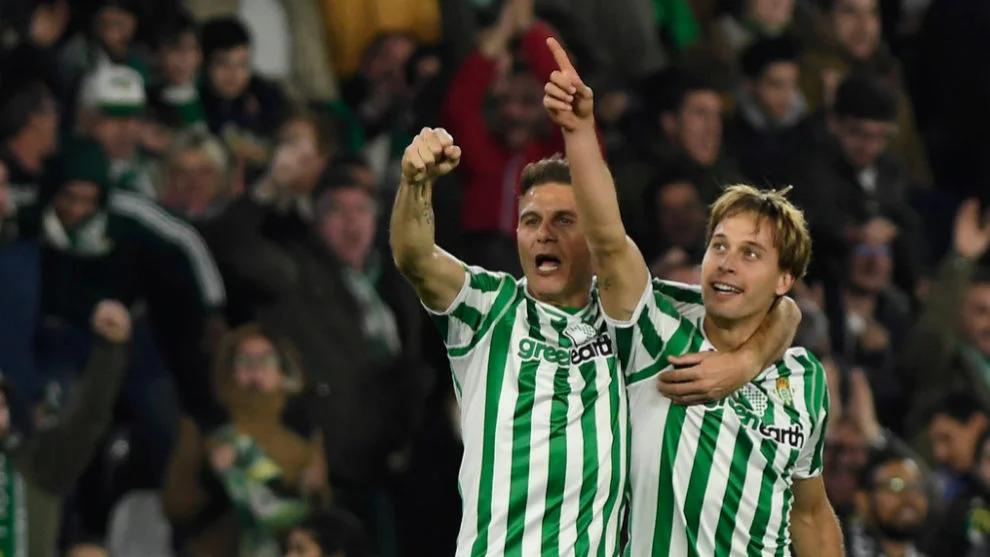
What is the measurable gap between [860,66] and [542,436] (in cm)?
487

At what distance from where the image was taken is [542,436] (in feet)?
12.8

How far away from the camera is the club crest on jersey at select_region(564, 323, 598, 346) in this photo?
396 centimetres

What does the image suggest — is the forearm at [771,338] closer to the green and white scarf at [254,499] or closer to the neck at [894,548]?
the green and white scarf at [254,499]

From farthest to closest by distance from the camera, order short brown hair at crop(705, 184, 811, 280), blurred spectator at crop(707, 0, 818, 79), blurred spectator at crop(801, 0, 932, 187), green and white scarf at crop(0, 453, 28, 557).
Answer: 1. blurred spectator at crop(801, 0, 932, 187)
2. blurred spectator at crop(707, 0, 818, 79)
3. green and white scarf at crop(0, 453, 28, 557)
4. short brown hair at crop(705, 184, 811, 280)

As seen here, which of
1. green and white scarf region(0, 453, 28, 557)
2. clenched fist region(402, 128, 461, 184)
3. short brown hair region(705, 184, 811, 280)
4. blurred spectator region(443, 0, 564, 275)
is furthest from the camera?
blurred spectator region(443, 0, 564, 275)

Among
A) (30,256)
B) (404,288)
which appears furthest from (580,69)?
(30,256)

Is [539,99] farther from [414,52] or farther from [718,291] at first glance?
[718,291]

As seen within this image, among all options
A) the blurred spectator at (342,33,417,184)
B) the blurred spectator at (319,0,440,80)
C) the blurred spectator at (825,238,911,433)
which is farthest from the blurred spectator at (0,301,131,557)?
→ the blurred spectator at (825,238,911,433)

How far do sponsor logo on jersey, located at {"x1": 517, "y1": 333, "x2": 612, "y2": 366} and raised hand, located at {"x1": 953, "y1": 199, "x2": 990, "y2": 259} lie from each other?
4329mm

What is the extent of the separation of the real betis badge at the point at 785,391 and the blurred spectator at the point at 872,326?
3.39 meters

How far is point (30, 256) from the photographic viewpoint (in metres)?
6.09

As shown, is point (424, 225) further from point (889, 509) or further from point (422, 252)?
point (889, 509)

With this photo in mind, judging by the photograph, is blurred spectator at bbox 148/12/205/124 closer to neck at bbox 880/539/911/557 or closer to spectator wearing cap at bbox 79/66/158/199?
spectator wearing cap at bbox 79/66/158/199

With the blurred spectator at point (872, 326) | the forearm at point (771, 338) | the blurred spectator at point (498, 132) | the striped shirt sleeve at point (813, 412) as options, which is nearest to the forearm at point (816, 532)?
the striped shirt sleeve at point (813, 412)
